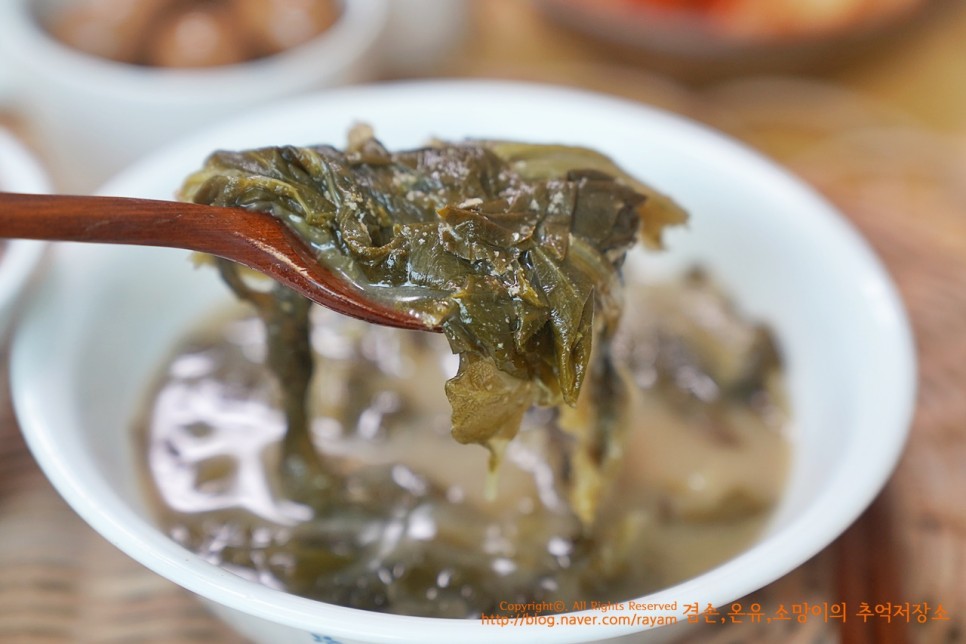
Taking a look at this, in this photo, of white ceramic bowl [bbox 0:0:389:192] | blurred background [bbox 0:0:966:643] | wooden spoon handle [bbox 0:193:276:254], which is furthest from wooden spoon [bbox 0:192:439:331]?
white ceramic bowl [bbox 0:0:389:192]

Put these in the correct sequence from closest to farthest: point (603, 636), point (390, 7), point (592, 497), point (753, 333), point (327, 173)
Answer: point (603, 636)
point (327, 173)
point (592, 497)
point (753, 333)
point (390, 7)

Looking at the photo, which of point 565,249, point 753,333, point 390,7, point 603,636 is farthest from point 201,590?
point 390,7

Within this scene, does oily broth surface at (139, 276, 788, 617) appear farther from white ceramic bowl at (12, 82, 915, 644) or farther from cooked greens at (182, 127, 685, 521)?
cooked greens at (182, 127, 685, 521)

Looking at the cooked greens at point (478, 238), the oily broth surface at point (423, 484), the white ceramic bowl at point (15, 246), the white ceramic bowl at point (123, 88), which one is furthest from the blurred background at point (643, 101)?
the cooked greens at point (478, 238)

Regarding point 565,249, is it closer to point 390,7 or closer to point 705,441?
point 705,441

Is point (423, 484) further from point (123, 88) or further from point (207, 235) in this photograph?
point (123, 88)

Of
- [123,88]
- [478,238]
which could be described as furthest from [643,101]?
[478,238]

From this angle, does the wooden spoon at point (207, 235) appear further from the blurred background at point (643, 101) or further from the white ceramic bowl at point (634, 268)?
the blurred background at point (643, 101)
